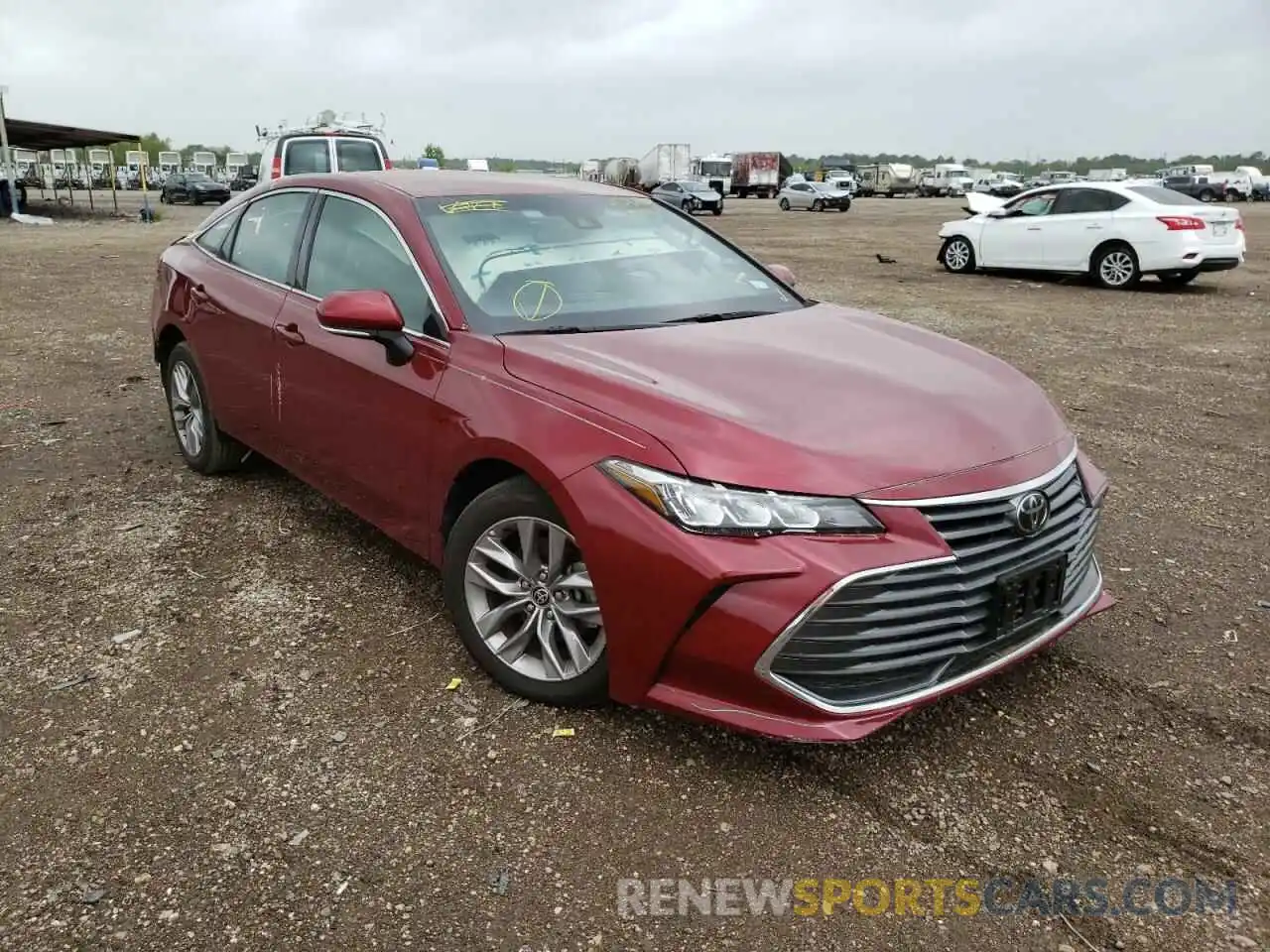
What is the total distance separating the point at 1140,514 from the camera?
4.83 m

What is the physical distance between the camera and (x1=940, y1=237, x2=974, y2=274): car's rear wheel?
15.8 metres

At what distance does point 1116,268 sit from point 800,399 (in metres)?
12.8

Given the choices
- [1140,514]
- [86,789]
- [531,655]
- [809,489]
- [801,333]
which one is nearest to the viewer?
[809,489]

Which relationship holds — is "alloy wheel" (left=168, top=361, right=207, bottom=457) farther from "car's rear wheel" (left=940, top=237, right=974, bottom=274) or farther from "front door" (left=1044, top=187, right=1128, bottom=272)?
"car's rear wheel" (left=940, top=237, right=974, bottom=274)

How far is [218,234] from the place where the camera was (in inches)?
197

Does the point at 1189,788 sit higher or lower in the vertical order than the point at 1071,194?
lower

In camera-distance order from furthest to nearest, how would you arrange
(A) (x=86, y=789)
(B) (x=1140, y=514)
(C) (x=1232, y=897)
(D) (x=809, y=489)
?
(B) (x=1140, y=514) → (A) (x=86, y=789) → (D) (x=809, y=489) → (C) (x=1232, y=897)

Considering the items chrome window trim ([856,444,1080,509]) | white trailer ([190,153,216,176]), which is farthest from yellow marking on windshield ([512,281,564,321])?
white trailer ([190,153,216,176])

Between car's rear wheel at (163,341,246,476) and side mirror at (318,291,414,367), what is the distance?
1.89m

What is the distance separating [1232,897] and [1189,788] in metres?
0.44

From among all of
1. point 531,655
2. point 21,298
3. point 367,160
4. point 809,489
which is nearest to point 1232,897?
point 809,489

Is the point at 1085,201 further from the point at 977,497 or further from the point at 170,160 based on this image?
the point at 170,160

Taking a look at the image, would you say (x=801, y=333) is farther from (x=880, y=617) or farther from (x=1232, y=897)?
(x=1232, y=897)

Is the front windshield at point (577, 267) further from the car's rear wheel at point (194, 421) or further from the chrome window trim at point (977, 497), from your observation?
the car's rear wheel at point (194, 421)
